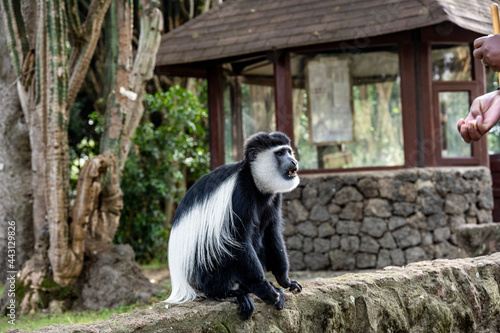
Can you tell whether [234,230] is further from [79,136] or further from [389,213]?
[79,136]

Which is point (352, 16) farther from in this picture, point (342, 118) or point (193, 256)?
point (193, 256)

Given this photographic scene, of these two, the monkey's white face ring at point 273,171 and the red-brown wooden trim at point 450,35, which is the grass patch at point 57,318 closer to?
the monkey's white face ring at point 273,171

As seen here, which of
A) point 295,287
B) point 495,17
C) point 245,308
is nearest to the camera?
point 495,17

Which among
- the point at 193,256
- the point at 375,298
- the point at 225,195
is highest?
the point at 225,195

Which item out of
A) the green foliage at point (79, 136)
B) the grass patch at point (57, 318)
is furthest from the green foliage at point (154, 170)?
the grass patch at point (57, 318)

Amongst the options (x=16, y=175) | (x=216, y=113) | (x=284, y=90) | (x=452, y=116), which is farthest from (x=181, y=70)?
(x=452, y=116)

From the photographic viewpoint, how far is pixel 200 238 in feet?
10.1

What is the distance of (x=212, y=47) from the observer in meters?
9.09

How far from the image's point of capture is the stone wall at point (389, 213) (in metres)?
8.00

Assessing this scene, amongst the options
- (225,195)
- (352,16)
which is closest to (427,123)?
(352,16)

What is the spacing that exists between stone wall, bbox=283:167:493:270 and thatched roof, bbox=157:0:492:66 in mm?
2028

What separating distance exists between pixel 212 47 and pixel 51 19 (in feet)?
10.3

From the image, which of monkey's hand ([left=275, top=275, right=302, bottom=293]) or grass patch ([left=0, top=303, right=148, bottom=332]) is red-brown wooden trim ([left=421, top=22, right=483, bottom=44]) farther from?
monkey's hand ([left=275, top=275, right=302, bottom=293])

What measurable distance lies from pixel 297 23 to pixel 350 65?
1.06m
